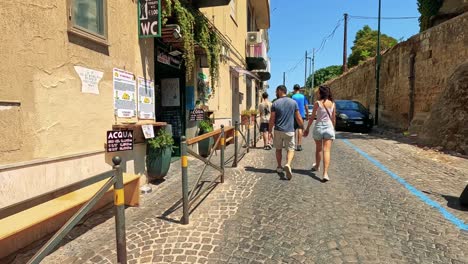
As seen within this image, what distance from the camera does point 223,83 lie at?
1029 centimetres

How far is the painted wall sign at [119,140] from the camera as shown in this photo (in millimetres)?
4402

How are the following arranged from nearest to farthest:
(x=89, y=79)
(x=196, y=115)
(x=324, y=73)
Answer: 1. (x=89, y=79)
2. (x=196, y=115)
3. (x=324, y=73)

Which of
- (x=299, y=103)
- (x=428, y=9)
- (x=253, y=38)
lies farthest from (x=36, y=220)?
(x=428, y=9)

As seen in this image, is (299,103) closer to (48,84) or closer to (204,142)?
(204,142)

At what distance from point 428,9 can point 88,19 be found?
52.6ft

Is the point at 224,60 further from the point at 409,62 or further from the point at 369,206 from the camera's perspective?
the point at 409,62

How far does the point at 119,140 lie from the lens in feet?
14.8

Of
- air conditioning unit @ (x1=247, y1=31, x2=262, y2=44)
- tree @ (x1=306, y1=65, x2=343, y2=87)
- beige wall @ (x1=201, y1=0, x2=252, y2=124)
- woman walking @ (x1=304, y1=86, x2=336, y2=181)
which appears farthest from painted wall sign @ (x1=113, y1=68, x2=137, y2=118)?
tree @ (x1=306, y1=65, x2=343, y2=87)

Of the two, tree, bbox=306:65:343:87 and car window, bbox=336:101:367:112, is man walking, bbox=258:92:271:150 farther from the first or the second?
tree, bbox=306:65:343:87

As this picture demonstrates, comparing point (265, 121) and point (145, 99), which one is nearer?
point (145, 99)

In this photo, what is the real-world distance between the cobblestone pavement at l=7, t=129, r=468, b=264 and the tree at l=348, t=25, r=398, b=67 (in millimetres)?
31548

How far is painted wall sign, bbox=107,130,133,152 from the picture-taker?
440cm

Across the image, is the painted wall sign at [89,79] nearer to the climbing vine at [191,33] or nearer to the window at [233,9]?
the climbing vine at [191,33]

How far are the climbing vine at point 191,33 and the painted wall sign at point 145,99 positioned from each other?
94cm
